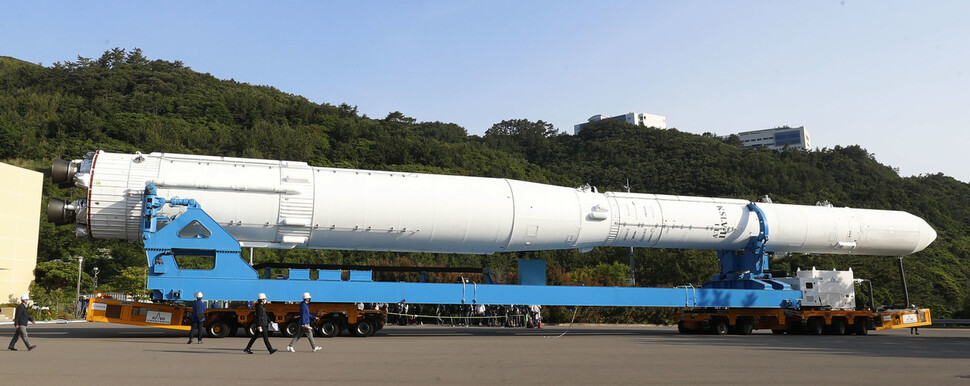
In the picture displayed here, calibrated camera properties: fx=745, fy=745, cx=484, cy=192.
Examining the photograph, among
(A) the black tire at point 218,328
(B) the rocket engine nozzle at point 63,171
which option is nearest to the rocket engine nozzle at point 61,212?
(B) the rocket engine nozzle at point 63,171

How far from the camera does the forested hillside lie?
40.4m

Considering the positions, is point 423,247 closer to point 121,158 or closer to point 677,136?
point 121,158

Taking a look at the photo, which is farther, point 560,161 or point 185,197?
point 560,161

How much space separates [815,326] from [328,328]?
1228 cm

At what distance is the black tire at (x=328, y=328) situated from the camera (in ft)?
50.4

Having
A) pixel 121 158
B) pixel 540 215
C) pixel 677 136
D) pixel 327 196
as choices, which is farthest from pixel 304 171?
pixel 677 136

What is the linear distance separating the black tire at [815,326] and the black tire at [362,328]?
11210 millimetres

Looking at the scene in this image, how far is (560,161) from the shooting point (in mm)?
70750

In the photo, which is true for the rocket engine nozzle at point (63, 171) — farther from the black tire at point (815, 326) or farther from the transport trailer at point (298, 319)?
the black tire at point (815, 326)

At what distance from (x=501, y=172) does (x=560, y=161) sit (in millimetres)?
15411

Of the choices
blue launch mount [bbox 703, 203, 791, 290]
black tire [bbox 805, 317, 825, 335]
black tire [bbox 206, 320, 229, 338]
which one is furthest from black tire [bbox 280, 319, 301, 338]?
black tire [bbox 805, 317, 825, 335]

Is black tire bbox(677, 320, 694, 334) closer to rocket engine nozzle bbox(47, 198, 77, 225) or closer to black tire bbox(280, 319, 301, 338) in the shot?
black tire bbox(280, 319, 301, 338)

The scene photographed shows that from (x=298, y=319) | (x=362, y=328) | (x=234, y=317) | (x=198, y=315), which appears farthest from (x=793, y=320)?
(x=198, y=315)

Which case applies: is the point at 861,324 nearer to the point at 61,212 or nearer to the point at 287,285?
the point at 287,285
